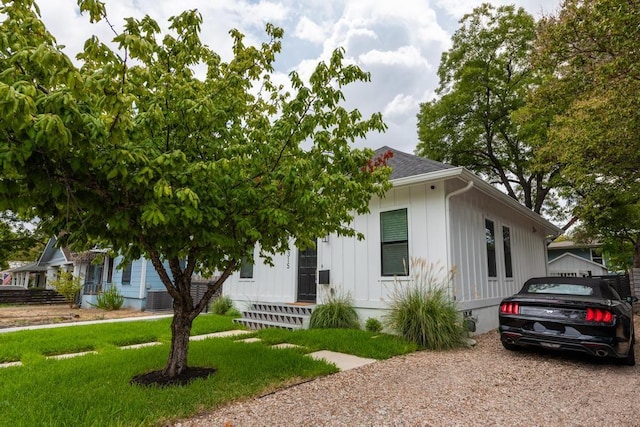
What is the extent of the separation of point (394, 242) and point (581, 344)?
357 cm

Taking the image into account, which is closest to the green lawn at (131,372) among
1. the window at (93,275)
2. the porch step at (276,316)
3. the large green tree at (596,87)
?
the porch step at (276,316)

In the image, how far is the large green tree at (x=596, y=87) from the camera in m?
6.28

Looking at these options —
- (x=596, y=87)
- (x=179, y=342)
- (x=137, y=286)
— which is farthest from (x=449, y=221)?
(x=137, y=286)

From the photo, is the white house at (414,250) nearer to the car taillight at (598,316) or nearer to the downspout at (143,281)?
the car taillight at (598,316)

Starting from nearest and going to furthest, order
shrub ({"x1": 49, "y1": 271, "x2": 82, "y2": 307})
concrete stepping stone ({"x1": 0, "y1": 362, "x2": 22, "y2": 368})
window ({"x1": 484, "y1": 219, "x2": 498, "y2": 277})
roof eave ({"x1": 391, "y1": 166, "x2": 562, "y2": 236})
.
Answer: concrete stepping stone ({"x1": 0, "y1": 362, "x2": 22, "y2": 368}), roof eave ({"x1": 391, "y1": 166, "x2": 562, "y2": 236}), window ({"x1": 484, "y1": 219, "x2": 498, "y2": 277}), shrub ({"x1": 49, "y1": 271, "x2": 82, "y2": 307})

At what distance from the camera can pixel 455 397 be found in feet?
12.2

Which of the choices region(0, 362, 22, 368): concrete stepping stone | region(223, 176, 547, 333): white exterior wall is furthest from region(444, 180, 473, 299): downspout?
region(0, 362, 22, 368): concrete stepping stone

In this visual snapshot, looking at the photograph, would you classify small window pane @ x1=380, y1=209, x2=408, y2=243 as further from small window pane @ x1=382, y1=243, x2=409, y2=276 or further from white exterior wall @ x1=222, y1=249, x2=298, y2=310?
white exterior wall @ x1=222, y1=249, x2=298, y2=310

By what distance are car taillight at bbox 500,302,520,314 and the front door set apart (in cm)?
429

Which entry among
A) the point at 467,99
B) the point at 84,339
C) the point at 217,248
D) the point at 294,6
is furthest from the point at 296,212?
the point at 467,99

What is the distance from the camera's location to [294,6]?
25.0 feet

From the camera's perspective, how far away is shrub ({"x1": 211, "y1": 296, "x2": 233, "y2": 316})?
10.2 meters

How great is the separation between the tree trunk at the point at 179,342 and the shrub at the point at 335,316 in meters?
3.71

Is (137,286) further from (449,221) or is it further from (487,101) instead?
(487,101)
